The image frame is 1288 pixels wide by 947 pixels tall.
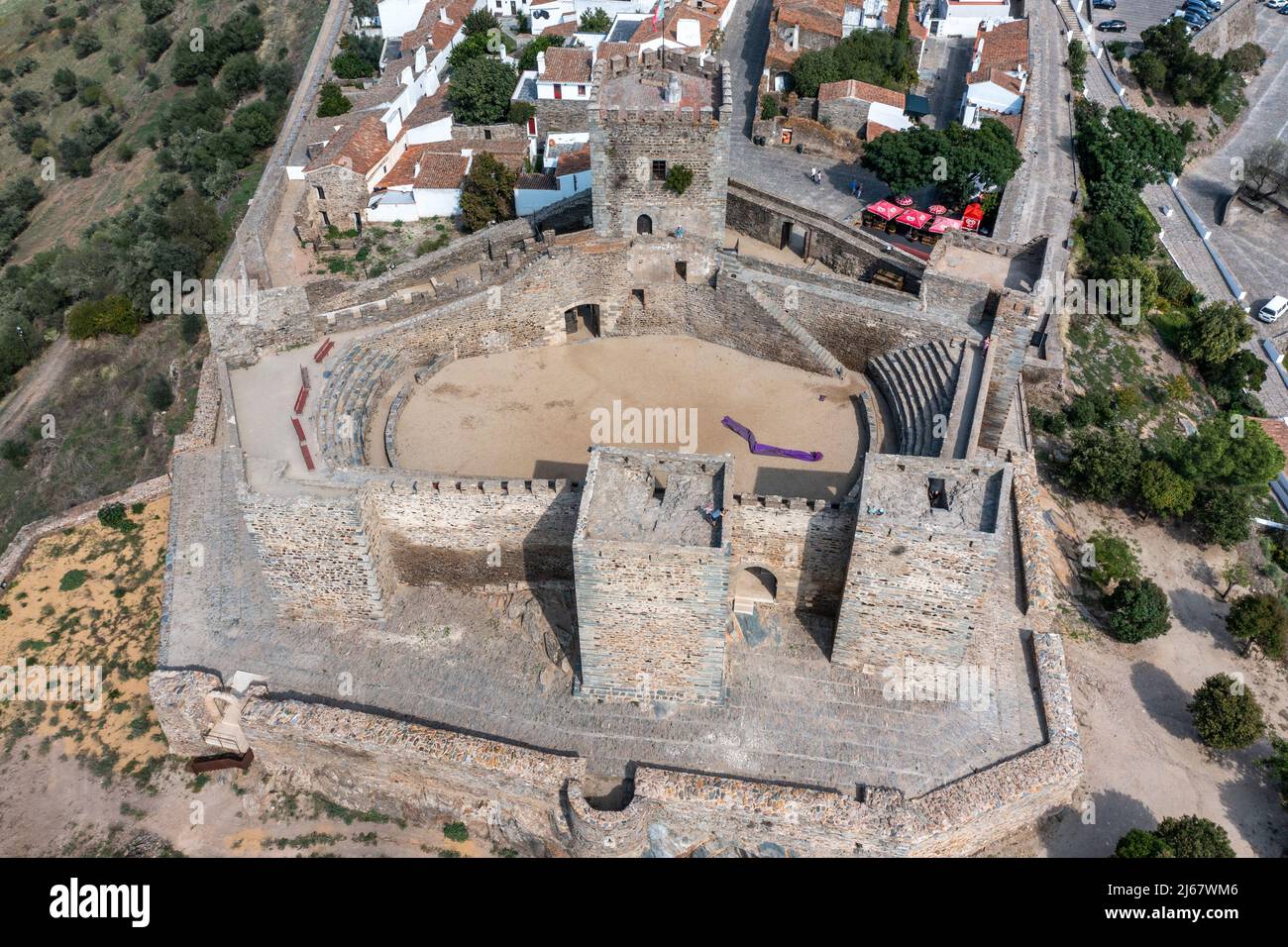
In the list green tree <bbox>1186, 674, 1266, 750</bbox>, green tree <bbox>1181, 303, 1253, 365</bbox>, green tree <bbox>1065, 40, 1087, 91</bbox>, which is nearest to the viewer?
green tree <bbox>1186, 674, 1266, 750</bbox>

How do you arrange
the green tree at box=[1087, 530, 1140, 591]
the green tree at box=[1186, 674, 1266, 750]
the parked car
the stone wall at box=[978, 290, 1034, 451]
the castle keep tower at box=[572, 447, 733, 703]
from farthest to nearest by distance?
the parked car → the green tree at box=[1087, 530, 1140, 591] → the stone wall at box=[978, 290, 1034, 451] → the green tree at box=[1186, 674, 1266, 750] → the castle keep tower at box=[572, 447, 733, 703]

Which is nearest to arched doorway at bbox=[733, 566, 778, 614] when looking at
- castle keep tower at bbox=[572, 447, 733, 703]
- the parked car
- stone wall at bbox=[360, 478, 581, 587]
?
castle keep tower at bbox=[572, 447, 733, 703]

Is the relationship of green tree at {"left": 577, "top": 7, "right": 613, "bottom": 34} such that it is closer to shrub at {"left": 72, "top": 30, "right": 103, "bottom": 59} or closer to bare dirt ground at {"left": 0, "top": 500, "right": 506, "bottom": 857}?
bare dirt ground at {"left": 0, "top": 500, "right": 506, "bottom": 857}

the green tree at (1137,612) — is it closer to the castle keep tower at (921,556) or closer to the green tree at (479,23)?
the castle keep tower at (921,556)

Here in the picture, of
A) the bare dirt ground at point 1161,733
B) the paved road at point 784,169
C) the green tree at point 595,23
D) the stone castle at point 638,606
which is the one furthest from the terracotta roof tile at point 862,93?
the bare dirt ground at point 1161,733

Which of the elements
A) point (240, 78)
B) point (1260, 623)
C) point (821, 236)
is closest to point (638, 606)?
point (821, 236)

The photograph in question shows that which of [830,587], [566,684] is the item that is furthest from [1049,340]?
[566,684]
